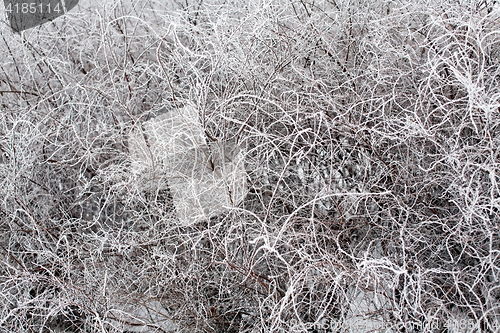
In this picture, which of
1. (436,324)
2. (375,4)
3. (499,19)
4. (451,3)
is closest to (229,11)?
(375,4)

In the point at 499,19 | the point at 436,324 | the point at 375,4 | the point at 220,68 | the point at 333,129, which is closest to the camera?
the point at 436,324

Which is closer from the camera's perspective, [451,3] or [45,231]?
[451,3]

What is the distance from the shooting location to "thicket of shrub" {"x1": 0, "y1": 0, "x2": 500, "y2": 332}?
2.14 m

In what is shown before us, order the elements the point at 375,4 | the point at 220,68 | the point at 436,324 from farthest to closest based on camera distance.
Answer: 1. the point at 375,4
2. the point at 220,68
3. the point at 436,324

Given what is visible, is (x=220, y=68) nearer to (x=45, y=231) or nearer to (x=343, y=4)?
(x=343, y=4)

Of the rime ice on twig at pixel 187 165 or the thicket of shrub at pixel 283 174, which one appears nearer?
the thicket of shrub at pixel 283 174

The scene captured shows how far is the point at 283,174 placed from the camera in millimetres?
2117

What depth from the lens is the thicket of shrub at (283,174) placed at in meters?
2.14

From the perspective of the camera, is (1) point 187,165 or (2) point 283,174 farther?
(1) point 187,165

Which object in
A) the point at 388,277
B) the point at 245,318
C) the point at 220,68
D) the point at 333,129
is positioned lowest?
the point at 245,318

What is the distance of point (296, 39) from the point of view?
2607mm

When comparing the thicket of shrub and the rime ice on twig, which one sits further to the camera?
the rime ice on twig

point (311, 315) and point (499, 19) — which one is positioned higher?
point (499, 19)

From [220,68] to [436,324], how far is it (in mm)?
1658
